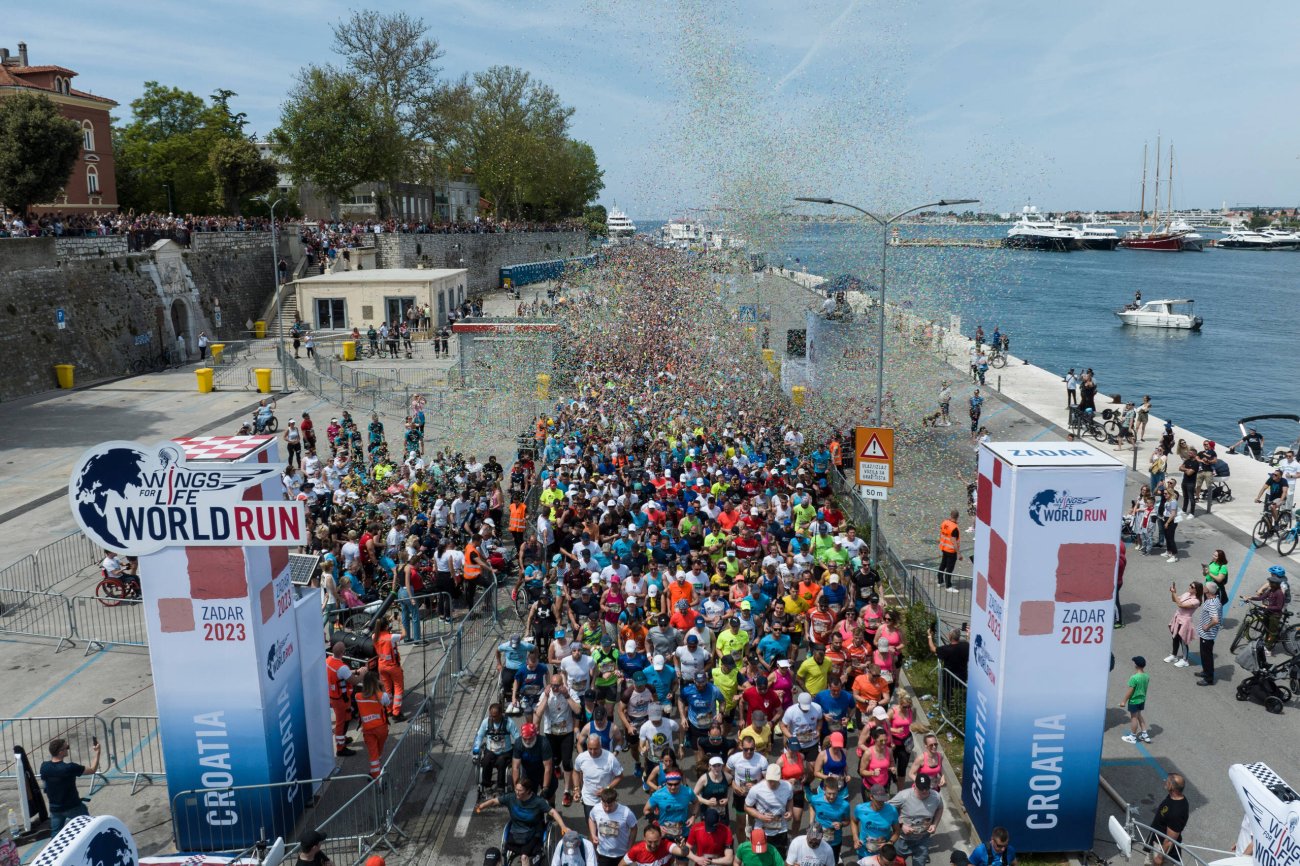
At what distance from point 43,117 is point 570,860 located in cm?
4233

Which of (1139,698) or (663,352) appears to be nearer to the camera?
(1139,698)

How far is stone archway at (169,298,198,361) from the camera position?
4347 cm

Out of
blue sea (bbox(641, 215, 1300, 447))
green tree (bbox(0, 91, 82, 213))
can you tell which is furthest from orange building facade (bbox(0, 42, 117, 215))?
blue sea (bbox(641, 215, 1300, 447))

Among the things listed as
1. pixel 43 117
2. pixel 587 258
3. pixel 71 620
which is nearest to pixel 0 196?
pixel 43 117

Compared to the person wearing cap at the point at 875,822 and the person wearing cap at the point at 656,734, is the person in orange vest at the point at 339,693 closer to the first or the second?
the person wearing cap at the point at 656,734

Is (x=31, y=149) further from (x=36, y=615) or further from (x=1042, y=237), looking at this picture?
(x=1042, y=237)

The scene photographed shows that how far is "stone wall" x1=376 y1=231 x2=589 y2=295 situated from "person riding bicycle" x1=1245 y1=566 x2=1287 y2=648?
5328 centimetres

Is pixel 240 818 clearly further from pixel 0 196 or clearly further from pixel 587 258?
pixel 587 258

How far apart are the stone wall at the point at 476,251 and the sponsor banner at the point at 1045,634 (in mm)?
54735

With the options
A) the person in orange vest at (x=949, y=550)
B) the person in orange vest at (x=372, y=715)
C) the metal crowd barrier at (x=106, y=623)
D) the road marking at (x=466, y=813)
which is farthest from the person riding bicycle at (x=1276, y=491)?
the metal crowd barrier at (x=106, y=623)

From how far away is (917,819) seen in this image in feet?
27.6

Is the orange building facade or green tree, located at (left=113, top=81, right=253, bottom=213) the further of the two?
green tree, located at (left=113, top=81, right=253, bottom=213)

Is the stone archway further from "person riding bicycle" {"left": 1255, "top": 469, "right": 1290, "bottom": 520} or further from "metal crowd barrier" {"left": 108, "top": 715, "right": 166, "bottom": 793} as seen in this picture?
"person riding bicycle" {"left": 1255, "top": 469, "right": 1290, "bottom": 520}

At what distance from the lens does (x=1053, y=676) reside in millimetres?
8992
